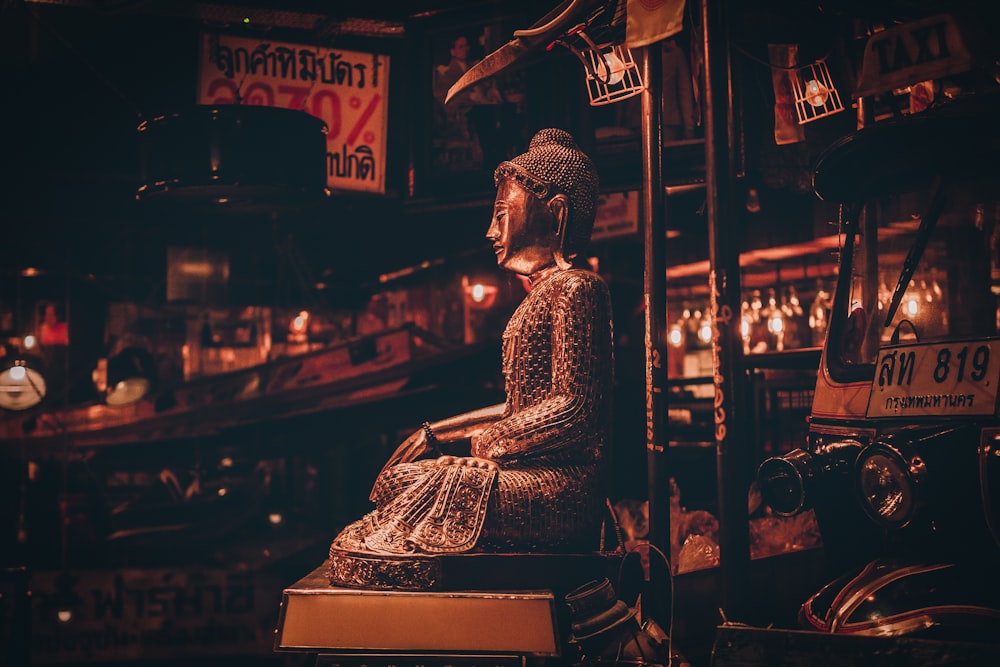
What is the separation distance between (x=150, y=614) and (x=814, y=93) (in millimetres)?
5064

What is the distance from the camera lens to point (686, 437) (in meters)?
8.65

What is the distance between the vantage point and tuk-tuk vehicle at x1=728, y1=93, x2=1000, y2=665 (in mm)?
3553

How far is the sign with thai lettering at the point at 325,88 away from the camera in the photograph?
7.47m

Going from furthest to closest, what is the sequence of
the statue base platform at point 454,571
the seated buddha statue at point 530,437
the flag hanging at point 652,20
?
the flag hanging at point 652,20
the seated buddha statue at point 530,437
the statue base platform at point 454,571

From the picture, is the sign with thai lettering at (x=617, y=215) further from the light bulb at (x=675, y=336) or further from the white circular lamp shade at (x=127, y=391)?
the white circular lamp shade at (x=127, y=391)

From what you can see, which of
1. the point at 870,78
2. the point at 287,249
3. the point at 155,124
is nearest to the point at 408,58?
the point at 287,249

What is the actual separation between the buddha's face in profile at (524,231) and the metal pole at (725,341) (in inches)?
34.7

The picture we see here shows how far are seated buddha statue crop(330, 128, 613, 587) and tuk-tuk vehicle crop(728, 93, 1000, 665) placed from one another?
87 centimetres

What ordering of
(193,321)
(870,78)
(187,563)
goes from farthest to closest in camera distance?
(193,321), (187,563), (870,78)

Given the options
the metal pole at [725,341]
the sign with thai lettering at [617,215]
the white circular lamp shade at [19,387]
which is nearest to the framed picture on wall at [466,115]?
the sign with thai lettering at [617,215]

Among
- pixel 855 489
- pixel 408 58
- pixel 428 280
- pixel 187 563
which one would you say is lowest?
pixel 187 563

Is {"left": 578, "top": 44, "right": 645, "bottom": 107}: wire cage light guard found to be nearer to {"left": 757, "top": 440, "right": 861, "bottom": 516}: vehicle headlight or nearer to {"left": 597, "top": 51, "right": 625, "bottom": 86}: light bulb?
{"left": 597, "top": 51, "right": 625, "bottom": 86}: light bulb

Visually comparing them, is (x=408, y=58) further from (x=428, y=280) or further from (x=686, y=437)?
(x=686, y=437)

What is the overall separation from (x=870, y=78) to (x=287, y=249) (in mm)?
6286
